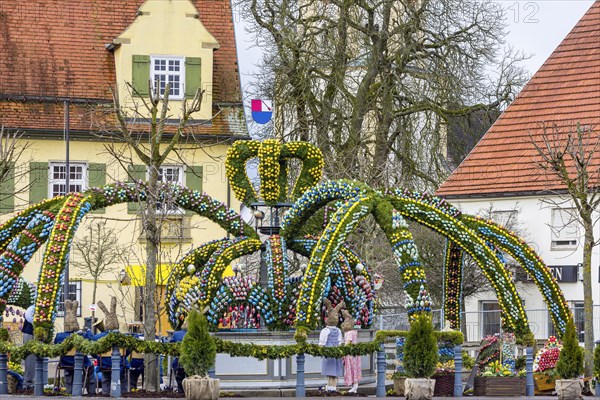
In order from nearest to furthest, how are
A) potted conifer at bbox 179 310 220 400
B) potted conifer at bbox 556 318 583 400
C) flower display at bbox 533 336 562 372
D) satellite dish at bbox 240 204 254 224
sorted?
potted conifer at bbox 179 310 220 400
potted conifer at bbox 556 318 583 400
flower display at bbox 533 336 562 372
satellite dish at bbox 240 204 254 224

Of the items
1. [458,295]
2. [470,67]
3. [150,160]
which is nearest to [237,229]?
[150,160]

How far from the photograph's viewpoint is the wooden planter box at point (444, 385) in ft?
101

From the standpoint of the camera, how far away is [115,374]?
93.6 ft

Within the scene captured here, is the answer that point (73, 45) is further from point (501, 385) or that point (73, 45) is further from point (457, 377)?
point (501, 385)

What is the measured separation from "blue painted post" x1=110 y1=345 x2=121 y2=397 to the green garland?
0.16 meters

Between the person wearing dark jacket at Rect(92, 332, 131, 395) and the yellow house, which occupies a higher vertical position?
the yellow house

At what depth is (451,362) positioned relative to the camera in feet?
104

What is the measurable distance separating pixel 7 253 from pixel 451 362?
8626 mm

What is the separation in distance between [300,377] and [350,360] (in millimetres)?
1595

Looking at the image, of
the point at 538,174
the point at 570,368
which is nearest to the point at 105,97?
the point at 538,174

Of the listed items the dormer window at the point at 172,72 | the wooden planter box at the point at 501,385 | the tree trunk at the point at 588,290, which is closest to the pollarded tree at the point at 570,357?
the wooden planter box at the point at 501,385

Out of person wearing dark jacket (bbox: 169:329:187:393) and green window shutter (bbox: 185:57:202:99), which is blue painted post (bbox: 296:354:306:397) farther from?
green window shutter (bbox: 185:57:202:99)

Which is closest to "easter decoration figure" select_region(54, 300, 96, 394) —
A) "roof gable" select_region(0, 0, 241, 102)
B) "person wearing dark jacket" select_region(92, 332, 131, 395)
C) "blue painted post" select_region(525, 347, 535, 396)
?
"person wearing dark jacket" select_region(92, 332, 131, 395)

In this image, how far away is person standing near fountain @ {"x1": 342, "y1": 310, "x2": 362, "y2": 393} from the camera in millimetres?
30938
